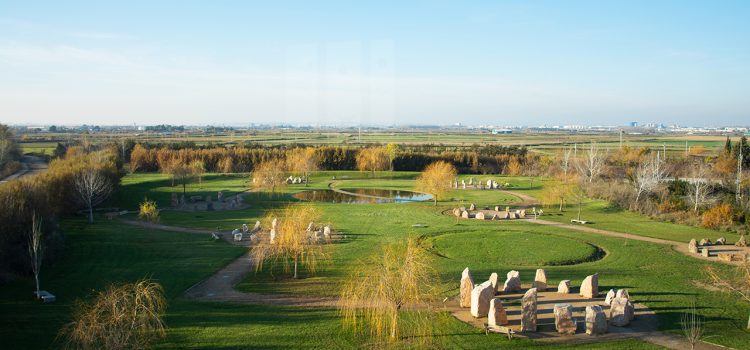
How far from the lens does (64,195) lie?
44.9 meters

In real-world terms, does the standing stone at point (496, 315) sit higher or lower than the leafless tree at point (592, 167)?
lower

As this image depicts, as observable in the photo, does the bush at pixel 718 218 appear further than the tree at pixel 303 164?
No

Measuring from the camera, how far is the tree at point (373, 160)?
8894 centimetres

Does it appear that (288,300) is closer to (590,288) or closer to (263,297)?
Result: (263,297)

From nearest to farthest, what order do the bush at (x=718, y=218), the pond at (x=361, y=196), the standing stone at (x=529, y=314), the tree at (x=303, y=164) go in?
the standing stone at (x=529, y=314) → the bush at (x=718, y=218) → the pond at (x=361, y=196) → the tree at (x=303, y=164)

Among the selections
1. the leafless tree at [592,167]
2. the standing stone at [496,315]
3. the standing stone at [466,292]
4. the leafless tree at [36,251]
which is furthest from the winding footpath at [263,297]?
the leafless tree at [592,167]

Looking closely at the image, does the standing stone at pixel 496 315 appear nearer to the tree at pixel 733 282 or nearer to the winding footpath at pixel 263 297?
the winding footpath at pixel 263 297

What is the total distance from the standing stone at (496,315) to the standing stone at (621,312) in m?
Answer: 4.04

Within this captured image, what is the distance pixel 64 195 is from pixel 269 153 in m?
49.5

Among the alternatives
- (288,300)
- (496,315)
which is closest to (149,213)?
(288,300)

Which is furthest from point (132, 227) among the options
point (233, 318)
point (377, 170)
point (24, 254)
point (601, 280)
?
point (377, 170)

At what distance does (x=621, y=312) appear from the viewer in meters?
19.5

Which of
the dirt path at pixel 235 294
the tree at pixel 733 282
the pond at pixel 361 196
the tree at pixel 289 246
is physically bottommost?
the pond at pixel 361 196

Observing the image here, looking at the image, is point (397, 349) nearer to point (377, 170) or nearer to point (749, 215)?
point (749, 215)
